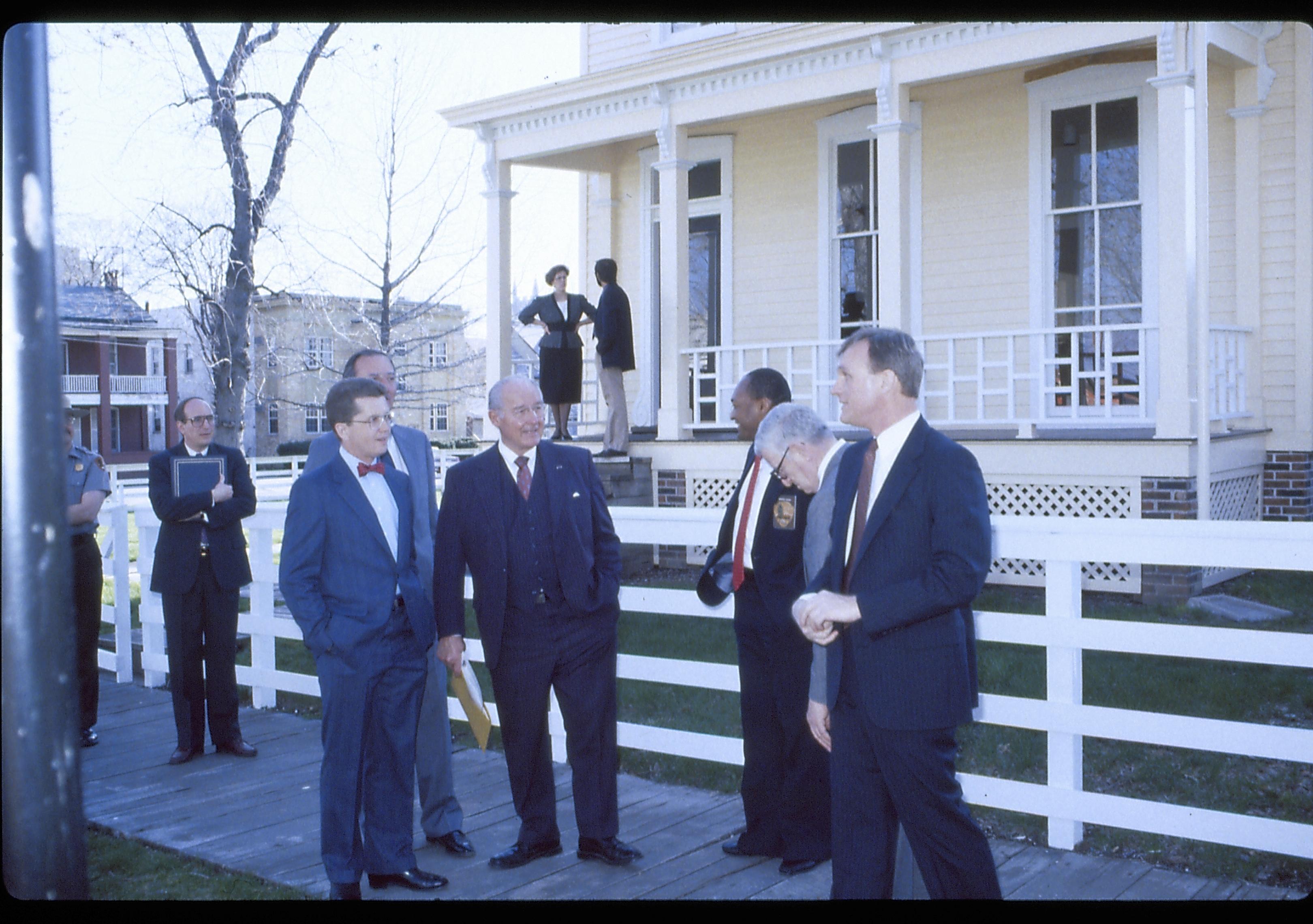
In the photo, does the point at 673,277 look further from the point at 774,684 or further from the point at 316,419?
the point at 316,419

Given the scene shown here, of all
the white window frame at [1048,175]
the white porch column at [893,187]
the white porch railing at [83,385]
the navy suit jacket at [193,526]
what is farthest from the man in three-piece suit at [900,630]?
the white porch railing at [83,385]

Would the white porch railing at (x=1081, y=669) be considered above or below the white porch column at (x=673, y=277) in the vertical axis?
below

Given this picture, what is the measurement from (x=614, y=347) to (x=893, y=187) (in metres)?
3.22

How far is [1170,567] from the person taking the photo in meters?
9.94

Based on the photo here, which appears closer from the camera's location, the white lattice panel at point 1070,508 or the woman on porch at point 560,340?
the white lattice panel at point 1070,508

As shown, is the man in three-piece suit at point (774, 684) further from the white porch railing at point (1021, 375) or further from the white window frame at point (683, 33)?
the white window frame at point (683, 33)

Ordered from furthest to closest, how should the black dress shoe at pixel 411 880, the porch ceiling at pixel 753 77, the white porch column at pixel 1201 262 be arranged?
the porch ceiling at pixel 753 77 → the white porch column at pixel 1201 262 → the black dress shoe at pixel 411 880

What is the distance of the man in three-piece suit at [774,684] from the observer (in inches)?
193

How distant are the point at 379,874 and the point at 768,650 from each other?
1.77 meters

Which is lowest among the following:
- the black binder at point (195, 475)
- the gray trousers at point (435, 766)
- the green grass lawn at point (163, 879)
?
the green grass lawn at point (163, 879)

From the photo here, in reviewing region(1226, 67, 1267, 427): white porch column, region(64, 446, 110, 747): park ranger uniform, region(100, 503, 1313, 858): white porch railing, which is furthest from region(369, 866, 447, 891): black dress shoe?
region(1226, 67, 1267, 427): white porch column

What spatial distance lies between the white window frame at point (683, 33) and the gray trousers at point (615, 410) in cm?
435

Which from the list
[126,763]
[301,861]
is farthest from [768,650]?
[126,763]

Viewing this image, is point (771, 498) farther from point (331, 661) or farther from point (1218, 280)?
point (1218, 280)
